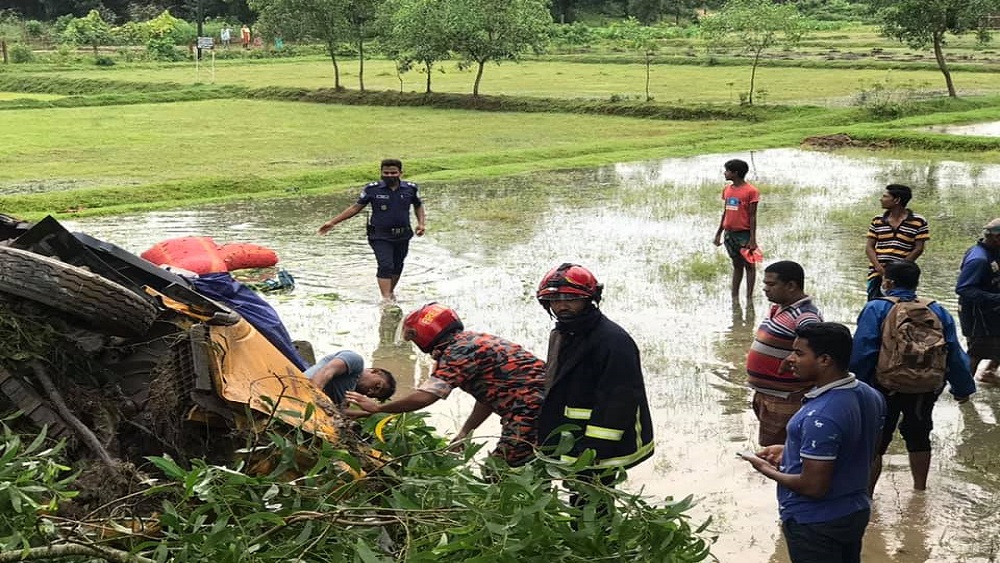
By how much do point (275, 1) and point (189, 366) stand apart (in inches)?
1427

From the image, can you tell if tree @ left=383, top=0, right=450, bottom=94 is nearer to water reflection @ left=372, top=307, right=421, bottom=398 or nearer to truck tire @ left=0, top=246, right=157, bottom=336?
water reflection @ left=372, top=307, right=421, bottom=398

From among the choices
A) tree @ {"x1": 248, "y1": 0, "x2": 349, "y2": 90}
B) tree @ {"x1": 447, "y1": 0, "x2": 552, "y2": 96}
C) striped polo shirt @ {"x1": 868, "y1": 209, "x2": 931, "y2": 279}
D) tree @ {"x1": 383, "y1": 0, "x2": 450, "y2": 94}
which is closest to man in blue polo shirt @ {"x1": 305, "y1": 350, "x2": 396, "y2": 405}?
striped polo shirt @ {"x1": 868, "y1": 209, "x2": 931, "y2": 279}

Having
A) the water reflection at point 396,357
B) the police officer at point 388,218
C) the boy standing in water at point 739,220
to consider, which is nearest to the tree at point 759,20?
the boy standing in water at point 739,220

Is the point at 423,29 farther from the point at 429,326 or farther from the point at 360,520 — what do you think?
the point at 360,520

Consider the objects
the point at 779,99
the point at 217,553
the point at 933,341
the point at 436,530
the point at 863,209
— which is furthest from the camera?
the point at 779,99

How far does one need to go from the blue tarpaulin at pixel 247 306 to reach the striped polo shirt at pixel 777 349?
2363mm

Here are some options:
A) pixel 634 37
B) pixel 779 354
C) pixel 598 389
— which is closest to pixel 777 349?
pixel 779 354

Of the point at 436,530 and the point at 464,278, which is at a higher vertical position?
the point at 436,530

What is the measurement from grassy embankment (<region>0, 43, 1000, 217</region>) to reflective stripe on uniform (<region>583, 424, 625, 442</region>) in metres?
13.6

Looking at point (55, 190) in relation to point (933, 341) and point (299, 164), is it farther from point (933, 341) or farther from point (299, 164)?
point (933, 341)

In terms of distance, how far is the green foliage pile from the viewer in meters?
3.30

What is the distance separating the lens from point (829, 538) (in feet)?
14.9

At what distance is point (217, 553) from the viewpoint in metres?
3.30

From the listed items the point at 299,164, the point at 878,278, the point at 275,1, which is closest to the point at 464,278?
the point at 878,278
